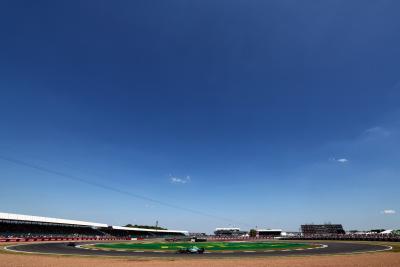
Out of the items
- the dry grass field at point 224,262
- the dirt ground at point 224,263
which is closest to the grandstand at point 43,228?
the dry grass field at point 224,262

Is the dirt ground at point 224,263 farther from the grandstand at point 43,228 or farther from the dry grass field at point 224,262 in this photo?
the grandstand at point 43,228

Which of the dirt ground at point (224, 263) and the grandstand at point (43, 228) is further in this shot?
the grandstand at point (43, 228)

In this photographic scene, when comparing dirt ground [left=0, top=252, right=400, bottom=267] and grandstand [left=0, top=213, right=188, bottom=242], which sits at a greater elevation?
grandstand [left=0, top=213, right=188, bottom=242]

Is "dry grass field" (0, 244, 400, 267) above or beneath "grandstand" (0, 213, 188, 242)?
beneath

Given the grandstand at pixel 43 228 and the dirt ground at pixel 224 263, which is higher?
the grandstand at pixel 43 228

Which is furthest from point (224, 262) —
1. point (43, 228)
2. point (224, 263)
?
point (43, 228)

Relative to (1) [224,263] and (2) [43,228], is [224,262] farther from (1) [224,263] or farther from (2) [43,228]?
(2) [43,228]

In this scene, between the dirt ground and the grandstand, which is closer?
the dirt ground

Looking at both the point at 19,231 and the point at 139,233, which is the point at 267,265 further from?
the point at 139,233

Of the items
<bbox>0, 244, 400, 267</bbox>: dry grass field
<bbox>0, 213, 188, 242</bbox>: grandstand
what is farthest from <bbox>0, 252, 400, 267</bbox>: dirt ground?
<bbox>0, 213, 188, 242</bbox>: grandstand

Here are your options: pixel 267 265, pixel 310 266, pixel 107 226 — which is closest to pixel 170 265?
pixel 267 265

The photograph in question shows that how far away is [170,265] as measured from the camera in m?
27.5

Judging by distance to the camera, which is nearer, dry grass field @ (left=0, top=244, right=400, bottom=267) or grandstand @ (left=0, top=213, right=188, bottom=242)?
dry grass field @ (left=0, top=244, right=400, bottom=267)

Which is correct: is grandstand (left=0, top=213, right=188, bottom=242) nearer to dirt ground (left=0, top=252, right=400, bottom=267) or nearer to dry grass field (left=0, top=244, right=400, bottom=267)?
dry grass field (left=0, top=244, right=400, bottom=267)
